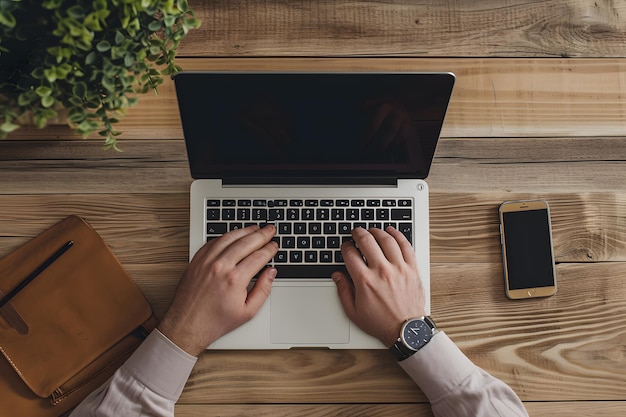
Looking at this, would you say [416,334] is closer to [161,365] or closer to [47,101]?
[161,365]

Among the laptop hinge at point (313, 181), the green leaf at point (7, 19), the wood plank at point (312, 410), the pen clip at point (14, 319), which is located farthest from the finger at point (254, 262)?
the green leaf at point (7, 19)

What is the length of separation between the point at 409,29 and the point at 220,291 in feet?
1.95

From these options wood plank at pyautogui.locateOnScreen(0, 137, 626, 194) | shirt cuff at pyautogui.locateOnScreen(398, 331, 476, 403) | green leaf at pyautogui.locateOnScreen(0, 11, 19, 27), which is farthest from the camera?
wood plank at pyautogui.locateOnScreen(0, 137, 626, 194)

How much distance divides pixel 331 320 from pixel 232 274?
7.4 inches

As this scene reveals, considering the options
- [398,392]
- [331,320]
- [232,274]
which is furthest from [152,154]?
[398,392]

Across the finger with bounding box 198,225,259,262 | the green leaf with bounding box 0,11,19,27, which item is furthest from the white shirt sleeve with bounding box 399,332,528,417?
the green leaf with bounding box 0,11,19,27

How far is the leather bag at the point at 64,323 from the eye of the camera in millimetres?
882

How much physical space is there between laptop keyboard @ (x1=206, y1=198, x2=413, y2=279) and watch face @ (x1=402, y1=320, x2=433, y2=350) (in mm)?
150

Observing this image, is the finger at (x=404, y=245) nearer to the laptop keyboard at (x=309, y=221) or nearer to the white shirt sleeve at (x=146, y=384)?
the laptop keyboard at (x=309, y=221)

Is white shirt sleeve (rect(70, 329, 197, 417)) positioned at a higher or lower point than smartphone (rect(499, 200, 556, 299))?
lower

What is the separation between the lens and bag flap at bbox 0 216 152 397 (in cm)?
88

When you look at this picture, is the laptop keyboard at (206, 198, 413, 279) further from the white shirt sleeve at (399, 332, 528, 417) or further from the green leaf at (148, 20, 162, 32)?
the green leaf at (148, 20, 162, 32)

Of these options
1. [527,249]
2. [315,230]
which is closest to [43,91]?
[315,230]

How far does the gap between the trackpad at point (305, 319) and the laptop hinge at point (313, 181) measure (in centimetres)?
19
